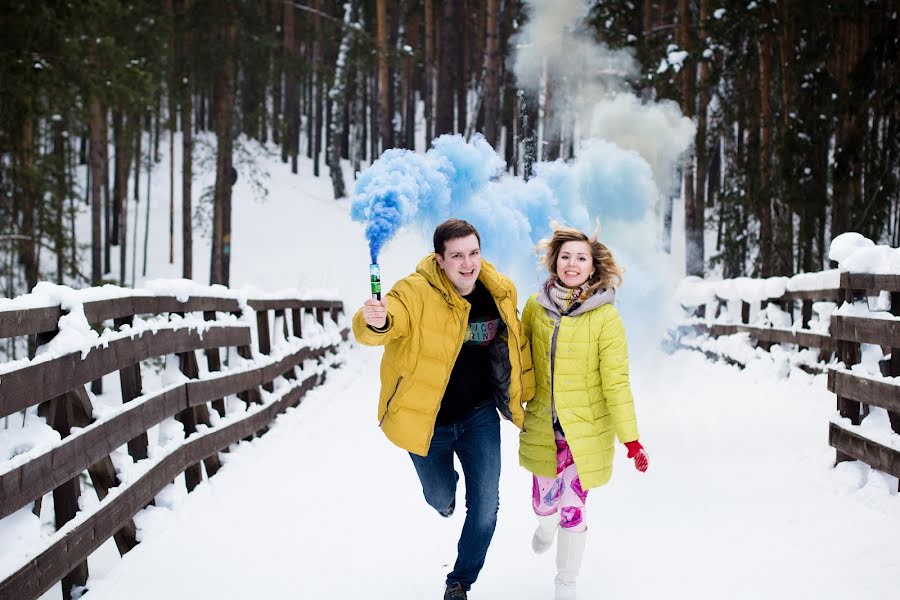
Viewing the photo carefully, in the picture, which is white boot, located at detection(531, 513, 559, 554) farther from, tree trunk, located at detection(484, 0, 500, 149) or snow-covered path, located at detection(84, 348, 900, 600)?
tree trunk, located at detection(484, 0, 500, 149)

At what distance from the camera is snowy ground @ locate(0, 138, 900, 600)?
157 inches

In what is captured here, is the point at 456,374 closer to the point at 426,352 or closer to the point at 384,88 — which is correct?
the point at 426,352

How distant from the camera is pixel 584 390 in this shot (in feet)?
12.6

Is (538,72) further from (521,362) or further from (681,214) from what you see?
Result: (681,214)

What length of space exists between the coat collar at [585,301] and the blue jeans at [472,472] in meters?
0.53

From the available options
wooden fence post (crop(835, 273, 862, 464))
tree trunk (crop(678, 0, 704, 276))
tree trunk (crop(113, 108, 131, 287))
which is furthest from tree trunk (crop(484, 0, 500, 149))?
wooden fence post (crop(835, 273, 862, 464))

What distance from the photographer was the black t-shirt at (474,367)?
377 centimetres

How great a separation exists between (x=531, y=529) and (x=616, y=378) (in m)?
1.59

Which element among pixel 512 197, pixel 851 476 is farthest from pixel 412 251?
pixel 851 476

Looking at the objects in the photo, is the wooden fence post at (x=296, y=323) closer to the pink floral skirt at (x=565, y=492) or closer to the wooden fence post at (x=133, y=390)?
the wooden fence post at (x=133, y=390)

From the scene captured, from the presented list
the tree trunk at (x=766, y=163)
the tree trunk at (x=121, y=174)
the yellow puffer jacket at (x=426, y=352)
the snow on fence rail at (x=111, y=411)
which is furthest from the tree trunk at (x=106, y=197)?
the yellow puffer jacket at (x=426, y=352)

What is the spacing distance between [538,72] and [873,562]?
17.8m

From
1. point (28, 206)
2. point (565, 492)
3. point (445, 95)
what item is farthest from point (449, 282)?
point (445, 95)

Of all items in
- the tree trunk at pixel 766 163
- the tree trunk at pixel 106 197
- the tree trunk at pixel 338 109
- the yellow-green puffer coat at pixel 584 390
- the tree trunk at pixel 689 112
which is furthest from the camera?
the tree trunk at pixel 338 109
